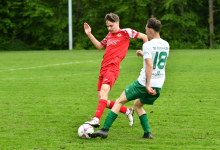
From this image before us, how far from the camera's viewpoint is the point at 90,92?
962cm

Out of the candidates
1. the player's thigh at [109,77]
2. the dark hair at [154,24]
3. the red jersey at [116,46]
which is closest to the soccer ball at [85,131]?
the player's thigh at [109,77]

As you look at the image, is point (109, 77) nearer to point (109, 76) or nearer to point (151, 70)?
point (109, 76)

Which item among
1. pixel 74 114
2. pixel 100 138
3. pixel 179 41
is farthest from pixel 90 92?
pixel 179 41

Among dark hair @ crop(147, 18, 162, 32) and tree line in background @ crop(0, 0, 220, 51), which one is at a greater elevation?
dark hair @ crop(147, 18, 162, 32)

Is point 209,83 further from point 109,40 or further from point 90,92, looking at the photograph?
point 109,40

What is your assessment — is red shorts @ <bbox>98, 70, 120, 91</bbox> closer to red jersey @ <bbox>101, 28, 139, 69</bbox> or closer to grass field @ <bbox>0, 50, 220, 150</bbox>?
red jersey @ <bbox>101, 28, 139, 69</bbox>

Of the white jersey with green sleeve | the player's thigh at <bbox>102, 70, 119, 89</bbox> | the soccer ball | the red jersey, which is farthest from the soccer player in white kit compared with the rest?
the red jersey

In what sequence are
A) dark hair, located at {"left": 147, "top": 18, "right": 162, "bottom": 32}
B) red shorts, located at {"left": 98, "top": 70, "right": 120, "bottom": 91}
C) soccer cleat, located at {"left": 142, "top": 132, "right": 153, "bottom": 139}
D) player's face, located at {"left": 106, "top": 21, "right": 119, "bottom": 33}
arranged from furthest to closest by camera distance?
player's face, located at {"left": 106, "top": 21, "right": 119, "bottom": 33}
red shorts, located at {"left": 98, "top": 70, "right": 120, "bottom": 91}
soccer cleat, located at {"left": 142, "top": 132, "right": 153, "bottom": 139}
dark hair, located at {"left": 147, "top": 18, "right": 162, "bottom": 32}

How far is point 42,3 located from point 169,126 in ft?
122

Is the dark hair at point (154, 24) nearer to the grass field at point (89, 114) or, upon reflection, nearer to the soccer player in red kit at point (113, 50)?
the soccer player in red kit at point (113, 50)

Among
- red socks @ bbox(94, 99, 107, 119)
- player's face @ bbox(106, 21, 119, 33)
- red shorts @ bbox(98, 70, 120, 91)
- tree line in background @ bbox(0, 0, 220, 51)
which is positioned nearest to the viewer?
red socks @ bbox(94, 99, 107, 119)

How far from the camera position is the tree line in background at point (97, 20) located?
121ft

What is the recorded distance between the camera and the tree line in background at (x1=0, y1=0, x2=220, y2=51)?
3703cm

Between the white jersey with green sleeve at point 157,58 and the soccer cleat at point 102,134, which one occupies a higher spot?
the white jersey with green sleeve at point 157,58
